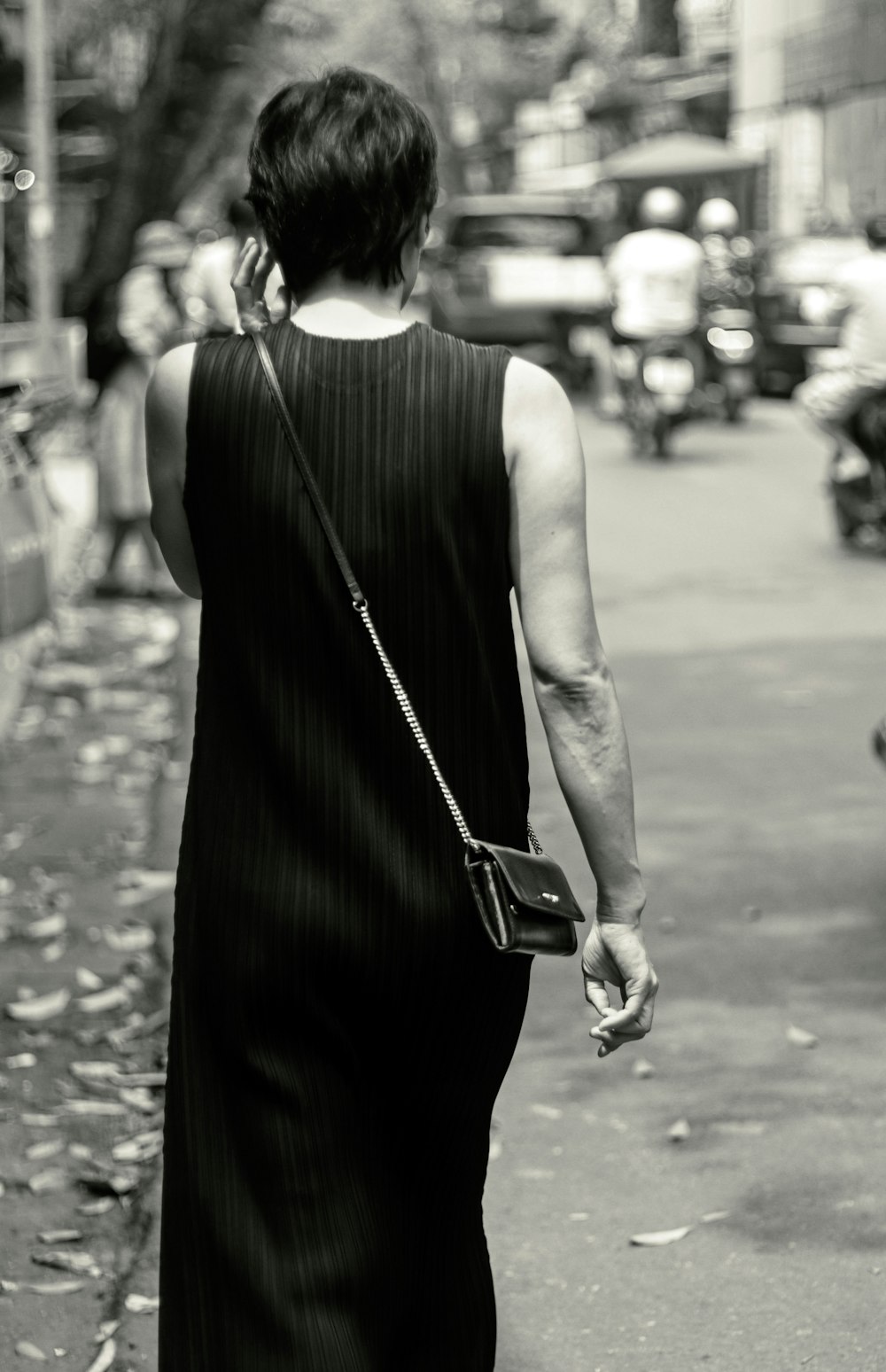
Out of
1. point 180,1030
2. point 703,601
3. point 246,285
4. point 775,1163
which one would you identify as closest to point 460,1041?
point 180,1030

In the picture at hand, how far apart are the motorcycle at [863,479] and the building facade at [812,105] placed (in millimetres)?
19189

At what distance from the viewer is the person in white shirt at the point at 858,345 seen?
1126 centimetres

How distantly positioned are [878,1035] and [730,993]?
420 millimetres

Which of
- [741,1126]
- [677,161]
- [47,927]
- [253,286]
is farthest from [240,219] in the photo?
[677,161]

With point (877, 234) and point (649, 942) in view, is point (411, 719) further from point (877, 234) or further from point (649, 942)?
point (877, 234)

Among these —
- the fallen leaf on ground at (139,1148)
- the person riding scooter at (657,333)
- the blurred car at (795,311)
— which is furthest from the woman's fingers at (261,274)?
the blurred car at (795,311)

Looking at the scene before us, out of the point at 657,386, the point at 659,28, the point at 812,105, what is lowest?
the point at 657,386

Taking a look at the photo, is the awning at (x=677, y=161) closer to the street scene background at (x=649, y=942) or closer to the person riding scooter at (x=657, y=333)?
the street scene background at (x=649, y=942)

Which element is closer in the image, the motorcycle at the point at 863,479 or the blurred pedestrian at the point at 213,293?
the motorcycle at the point at 863,479

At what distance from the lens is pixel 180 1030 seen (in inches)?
97.2

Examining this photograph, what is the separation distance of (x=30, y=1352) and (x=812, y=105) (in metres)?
36.2

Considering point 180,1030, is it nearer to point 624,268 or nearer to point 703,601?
point 703,601

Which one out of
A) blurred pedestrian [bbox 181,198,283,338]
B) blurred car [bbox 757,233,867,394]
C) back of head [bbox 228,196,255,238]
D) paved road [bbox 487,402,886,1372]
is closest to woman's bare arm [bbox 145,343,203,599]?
paved road [bbox 487,402,886,1372]

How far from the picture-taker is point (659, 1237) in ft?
12.5
